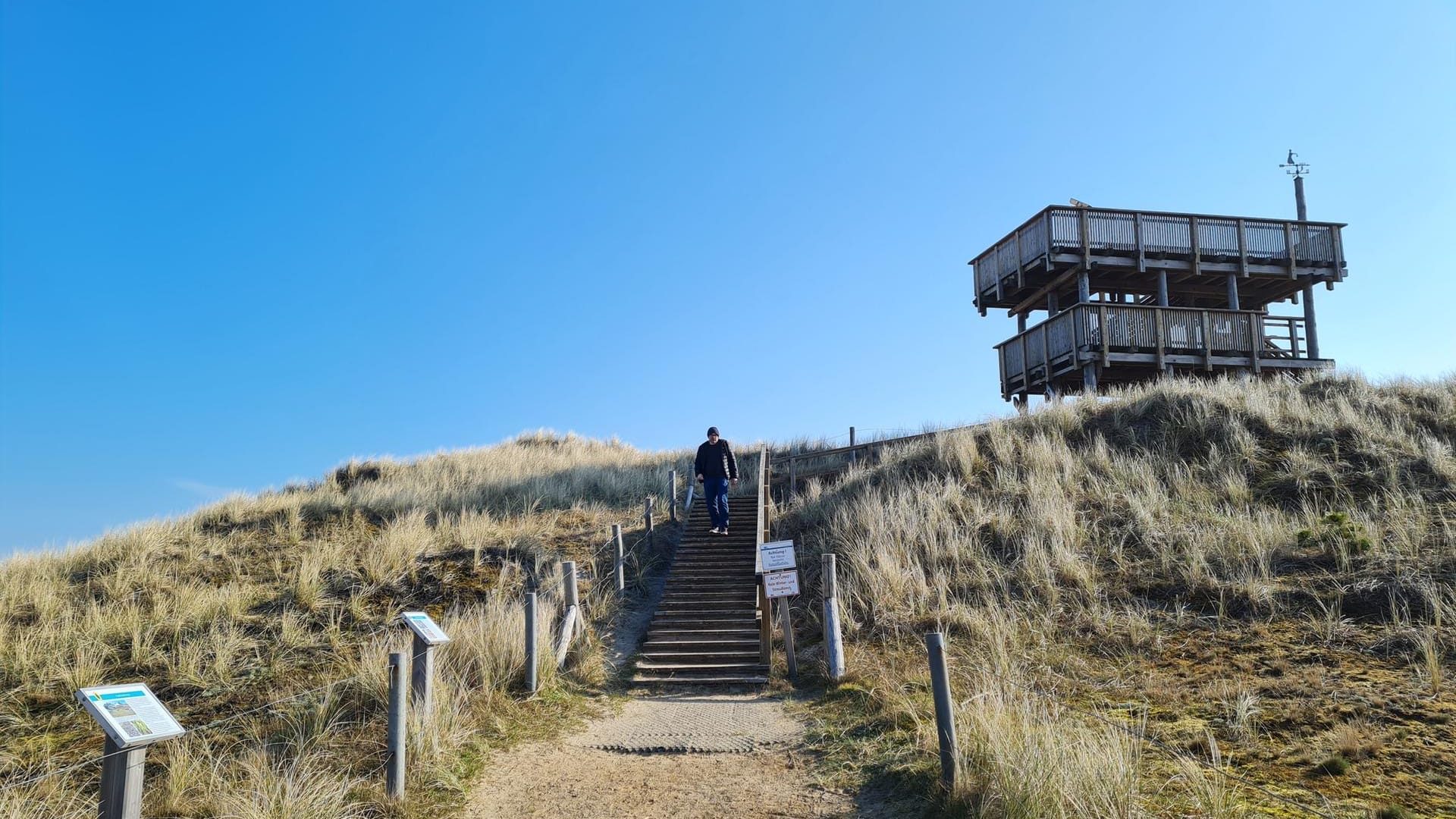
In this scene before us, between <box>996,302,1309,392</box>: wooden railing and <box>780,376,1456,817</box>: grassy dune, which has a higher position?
<box>996,302,1309,392</box>: wooden railing

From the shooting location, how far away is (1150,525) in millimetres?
12555

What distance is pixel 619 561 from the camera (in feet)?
46.0

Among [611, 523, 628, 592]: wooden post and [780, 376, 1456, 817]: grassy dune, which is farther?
[611, 523, 628, 592]: wooden post

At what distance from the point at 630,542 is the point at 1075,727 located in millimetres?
10791

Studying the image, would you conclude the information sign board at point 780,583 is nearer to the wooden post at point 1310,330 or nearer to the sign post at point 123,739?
the sign post at point 123,739

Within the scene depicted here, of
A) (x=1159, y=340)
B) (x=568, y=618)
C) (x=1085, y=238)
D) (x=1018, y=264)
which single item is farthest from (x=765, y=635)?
(x=1018, y=264)

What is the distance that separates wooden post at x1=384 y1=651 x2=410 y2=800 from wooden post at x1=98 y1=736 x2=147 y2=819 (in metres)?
2.29

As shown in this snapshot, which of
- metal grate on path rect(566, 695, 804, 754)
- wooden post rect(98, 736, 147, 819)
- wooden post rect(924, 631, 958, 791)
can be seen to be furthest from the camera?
metal grate on path rect(566, 695, 804, 754)

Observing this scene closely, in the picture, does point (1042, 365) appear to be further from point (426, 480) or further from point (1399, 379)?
A: point (426, 480)

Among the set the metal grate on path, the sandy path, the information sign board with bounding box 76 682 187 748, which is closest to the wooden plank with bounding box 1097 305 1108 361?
A: the metal grate on path

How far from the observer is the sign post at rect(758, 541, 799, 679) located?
10734 mm

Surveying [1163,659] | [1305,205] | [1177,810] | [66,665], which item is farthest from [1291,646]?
[1305,205]

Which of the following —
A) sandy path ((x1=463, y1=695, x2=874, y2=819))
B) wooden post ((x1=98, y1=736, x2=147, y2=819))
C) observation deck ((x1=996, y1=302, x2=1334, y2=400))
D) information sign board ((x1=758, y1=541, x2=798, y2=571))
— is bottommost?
sandy path ((x1=463, y1=695, x2=874, y2=819))

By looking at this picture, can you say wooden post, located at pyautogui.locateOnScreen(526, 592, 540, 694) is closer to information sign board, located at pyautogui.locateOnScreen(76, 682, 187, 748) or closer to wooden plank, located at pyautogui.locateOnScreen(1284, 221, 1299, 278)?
information sign board, located at pyautogui.locateOnScreen(76, 682, 187, 748)
